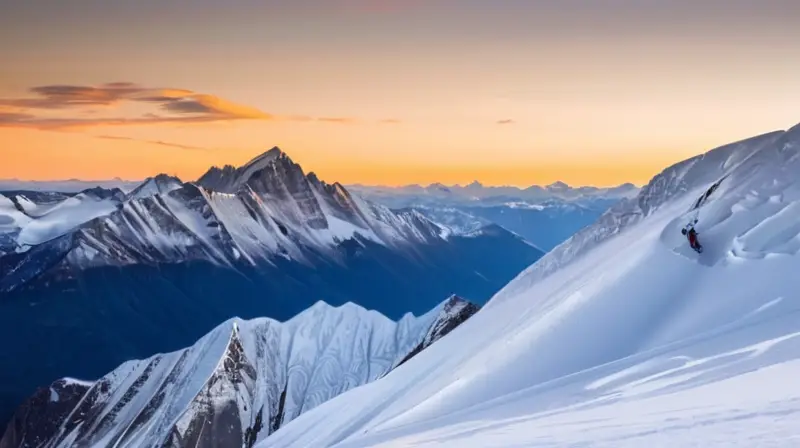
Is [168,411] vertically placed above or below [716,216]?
below

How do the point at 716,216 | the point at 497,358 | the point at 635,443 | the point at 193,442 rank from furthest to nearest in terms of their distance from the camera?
the point at 193,442 < the point at 716,216 < the point at 497,358 < the point at 635,443

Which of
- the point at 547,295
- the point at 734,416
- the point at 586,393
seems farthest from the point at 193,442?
the point at 734,416

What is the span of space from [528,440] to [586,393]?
25.9 ft

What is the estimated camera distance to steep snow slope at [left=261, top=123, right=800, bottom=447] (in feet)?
90.6

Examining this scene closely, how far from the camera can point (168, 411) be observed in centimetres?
18688

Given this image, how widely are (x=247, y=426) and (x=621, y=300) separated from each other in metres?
154

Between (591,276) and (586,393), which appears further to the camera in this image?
(591,276)

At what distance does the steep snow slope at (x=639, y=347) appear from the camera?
27.6m

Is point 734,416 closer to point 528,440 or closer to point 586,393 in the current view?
point 528,440

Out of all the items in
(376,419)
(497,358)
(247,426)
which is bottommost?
(247,426)

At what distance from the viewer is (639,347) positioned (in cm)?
4834

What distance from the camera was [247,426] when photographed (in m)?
196


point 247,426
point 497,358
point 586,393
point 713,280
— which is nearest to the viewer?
point 586,393

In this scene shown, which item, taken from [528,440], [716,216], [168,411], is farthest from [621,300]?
[168,411]
